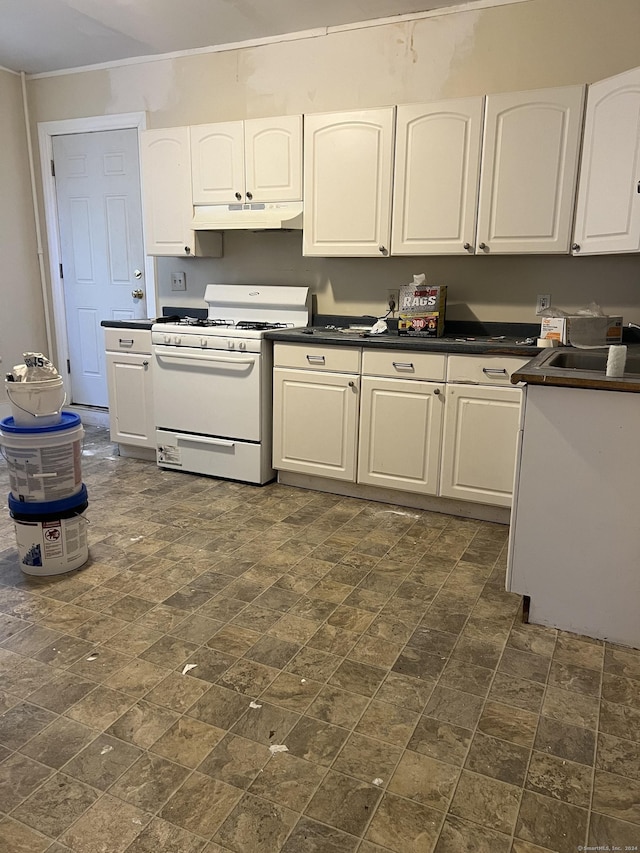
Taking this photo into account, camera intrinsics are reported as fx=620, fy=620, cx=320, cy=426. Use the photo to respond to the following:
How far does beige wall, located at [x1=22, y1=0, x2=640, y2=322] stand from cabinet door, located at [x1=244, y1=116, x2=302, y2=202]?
339 millimetres

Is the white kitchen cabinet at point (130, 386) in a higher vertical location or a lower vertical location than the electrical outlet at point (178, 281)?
lower

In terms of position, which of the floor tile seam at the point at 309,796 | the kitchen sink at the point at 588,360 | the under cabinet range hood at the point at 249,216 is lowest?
the floor tile seam at the point at 309,796

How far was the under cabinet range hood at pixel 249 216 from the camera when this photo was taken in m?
3.55

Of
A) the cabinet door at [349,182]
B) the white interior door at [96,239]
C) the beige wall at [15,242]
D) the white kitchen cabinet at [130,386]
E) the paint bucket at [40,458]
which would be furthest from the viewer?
the beige wall at [15,242]

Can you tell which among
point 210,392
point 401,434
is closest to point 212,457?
point 210,392

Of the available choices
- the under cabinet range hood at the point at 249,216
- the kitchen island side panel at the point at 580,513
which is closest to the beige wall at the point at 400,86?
the under cabinet range hood at the point at 249,216

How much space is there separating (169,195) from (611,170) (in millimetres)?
2548

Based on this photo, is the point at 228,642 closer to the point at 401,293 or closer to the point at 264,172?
the point at 401,293

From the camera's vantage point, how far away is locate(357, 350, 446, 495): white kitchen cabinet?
3.15m

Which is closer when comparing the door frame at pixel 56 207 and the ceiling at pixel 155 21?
the ceiling at pixel 155 21

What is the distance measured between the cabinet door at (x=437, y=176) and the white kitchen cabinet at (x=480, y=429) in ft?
2.15

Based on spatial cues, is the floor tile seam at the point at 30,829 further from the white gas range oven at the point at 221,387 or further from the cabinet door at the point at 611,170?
the cabinet door at the point at 611,170

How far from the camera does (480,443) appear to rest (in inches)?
121

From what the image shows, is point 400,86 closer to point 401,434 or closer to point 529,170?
point 529,170
